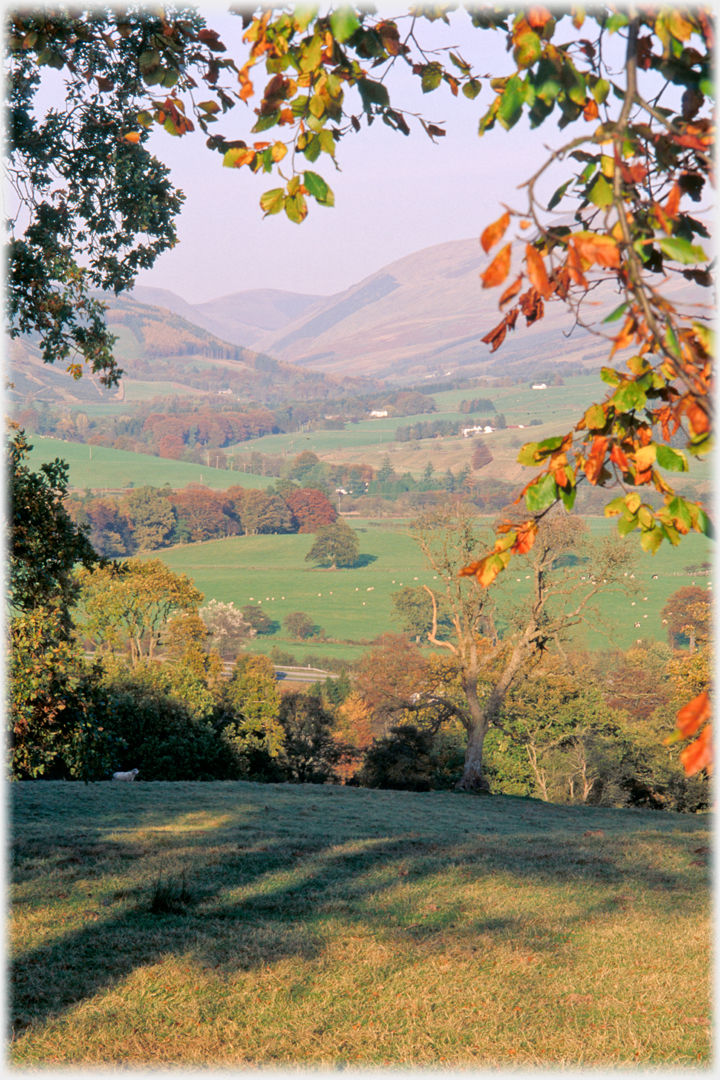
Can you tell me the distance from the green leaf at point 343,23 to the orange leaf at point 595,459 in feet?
4.69

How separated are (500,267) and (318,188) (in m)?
0.87

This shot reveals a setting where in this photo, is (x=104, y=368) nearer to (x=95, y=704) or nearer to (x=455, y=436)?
(x=95, y=704)

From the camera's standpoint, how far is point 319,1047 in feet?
14.5

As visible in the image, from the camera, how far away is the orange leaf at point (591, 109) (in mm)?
2552

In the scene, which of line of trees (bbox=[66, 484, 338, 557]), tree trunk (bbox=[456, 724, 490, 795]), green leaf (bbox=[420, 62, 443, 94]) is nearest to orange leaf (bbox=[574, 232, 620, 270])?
green leaf (bbox=[420, 62, 443, 94])

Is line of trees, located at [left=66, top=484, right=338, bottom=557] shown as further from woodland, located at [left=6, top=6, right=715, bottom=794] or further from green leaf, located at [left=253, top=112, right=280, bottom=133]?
green leaf, located at [left=253, top=112, right=280, bottom=133]

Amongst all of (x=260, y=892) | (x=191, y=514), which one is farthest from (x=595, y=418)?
(x=191, y=514)

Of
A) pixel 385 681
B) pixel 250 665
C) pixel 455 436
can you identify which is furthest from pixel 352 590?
pixel 455 436

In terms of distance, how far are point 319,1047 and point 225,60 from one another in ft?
18.2

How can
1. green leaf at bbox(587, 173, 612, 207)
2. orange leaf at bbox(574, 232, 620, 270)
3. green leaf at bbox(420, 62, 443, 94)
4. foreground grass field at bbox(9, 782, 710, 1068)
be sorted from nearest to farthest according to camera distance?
orange leaf at bbox(574, 232, 620, 270) → green leaf at bbox(587, 173, 612, 207) → green leaf at bbox(420, 62, 443, 94) → foreground grass field at bbox(9, 782, 710, 1068)

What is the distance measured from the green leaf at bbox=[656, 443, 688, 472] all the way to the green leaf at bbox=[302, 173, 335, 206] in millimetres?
1301

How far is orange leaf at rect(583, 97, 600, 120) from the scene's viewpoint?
2552 millimetres

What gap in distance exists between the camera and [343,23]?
2.44 metres

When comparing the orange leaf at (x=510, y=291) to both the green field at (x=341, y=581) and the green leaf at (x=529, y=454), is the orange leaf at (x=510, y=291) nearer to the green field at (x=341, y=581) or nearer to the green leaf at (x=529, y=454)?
the green leaf at (x=529, y=454)
